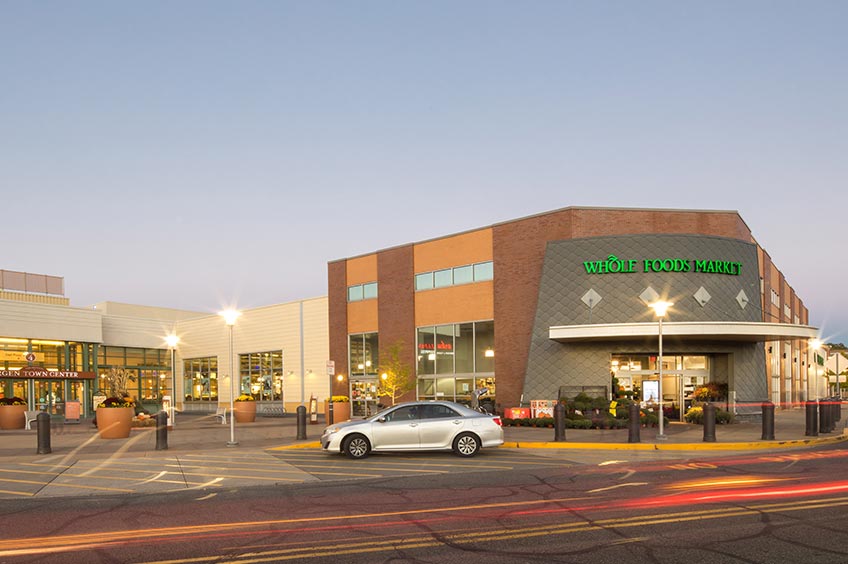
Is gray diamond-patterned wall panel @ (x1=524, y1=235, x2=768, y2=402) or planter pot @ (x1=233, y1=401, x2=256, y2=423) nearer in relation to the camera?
gray diamond-patterned wall panel @ (x1=524, y1=235, x2=768, y2=402)

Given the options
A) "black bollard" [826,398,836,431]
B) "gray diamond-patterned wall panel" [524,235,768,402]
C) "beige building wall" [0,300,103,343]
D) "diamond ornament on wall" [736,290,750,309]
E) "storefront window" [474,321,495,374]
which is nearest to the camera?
"black bollard" [826,398,836,431]

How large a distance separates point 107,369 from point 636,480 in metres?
45.2

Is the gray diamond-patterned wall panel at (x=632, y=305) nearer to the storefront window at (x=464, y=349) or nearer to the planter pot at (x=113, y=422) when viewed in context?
the storefront window at (x=464, y=349)

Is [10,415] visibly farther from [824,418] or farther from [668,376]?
[824,418]

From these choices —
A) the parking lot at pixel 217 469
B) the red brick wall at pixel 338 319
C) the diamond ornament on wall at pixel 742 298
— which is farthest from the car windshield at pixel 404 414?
the red brick wall at pixel 338 319

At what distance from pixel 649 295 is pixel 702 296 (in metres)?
2.30

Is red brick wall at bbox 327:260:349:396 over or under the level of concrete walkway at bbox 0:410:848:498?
over

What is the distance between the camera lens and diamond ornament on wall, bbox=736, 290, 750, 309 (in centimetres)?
3238

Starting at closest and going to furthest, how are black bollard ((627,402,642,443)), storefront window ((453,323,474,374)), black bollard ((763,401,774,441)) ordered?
black bollard ((627,402,642,443)) < black bollard ((763,401,774,441)) < storefront window ((453,323,474,374))

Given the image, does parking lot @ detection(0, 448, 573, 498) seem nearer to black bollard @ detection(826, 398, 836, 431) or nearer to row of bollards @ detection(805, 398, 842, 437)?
row of bollards @ detection(805, 398, 842, 437)

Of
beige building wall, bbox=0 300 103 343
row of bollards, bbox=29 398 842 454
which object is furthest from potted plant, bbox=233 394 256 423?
row of bollards, bbox=29 398 842 454

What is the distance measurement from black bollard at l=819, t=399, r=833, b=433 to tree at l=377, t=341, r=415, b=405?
2090 centimetres

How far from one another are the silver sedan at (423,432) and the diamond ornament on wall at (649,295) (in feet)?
48.5

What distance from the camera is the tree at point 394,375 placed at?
131 feet
